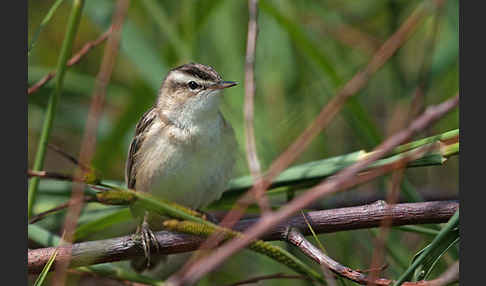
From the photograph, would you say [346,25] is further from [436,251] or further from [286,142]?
[436,251]

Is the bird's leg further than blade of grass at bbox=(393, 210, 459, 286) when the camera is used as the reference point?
Yes

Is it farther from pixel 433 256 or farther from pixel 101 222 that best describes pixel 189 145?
pixel 433 256

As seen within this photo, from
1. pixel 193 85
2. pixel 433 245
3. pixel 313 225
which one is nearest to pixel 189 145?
pixel 193 85

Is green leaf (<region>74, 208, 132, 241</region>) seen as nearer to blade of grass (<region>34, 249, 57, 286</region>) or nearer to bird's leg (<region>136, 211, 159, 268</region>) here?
bird's leg (<region>136, 211, 159, 268</region>)

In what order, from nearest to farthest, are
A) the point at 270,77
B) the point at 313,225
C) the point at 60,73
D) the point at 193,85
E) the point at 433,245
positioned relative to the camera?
the point at 433,245, the point at 313,225, the point at 60,73, the point at 193,85, the point at 270,77

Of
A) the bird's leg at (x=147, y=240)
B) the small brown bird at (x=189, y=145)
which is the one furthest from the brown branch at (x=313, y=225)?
the small brown bird at (x=189, y=145)

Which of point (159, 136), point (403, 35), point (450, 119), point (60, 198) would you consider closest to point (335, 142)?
point (450, 119)

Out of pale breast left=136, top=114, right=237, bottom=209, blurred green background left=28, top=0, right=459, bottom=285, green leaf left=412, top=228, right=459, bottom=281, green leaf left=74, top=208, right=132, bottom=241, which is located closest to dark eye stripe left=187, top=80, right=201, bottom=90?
pale breast left=136, top=114, right=237, bottom=209

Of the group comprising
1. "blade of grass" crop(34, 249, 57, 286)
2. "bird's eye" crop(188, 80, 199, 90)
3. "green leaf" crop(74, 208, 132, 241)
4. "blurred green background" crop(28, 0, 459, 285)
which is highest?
"blurred green background" crop(28, 0, 459, 285)
